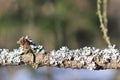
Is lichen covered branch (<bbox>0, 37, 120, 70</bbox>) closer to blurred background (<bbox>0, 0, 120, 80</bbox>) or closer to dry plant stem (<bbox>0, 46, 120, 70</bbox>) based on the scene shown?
dry plant stem (<bbox>0, 46, 120, 70</bbox>)

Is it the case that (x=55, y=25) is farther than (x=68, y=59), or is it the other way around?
(x=55, y=25)

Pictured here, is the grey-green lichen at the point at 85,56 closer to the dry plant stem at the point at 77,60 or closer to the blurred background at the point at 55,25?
the dry plant stem at the point at 77,60

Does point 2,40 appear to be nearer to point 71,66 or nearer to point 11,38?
point 11,38

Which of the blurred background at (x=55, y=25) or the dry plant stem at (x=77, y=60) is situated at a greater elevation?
the blurred background at (x=55, y=25)

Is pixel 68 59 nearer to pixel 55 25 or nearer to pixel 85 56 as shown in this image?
pixel 85 56

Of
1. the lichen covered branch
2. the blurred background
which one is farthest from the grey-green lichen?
the blurred background

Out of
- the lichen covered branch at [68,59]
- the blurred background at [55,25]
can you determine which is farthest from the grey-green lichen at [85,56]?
the blurred background at [55,25]

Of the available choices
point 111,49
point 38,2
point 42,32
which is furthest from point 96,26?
point 111,49

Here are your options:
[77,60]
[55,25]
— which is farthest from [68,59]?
[55,25]
